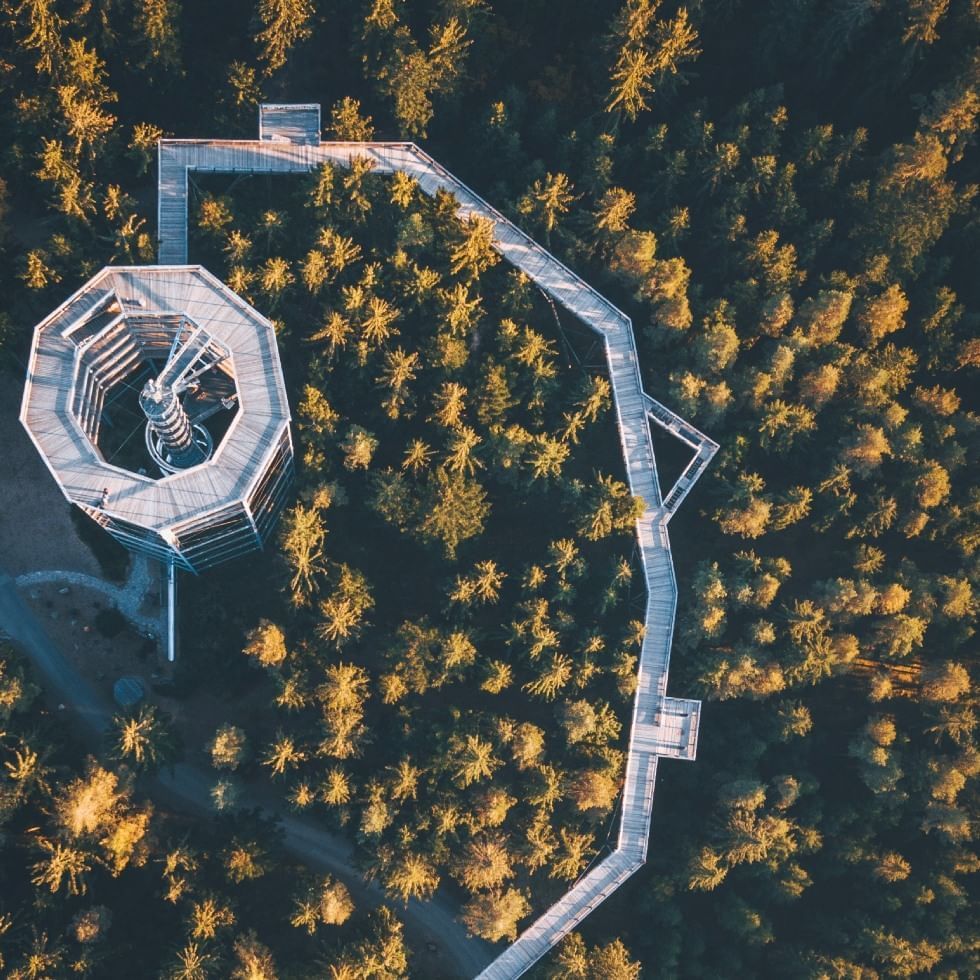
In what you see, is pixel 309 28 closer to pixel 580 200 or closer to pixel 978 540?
pixel 580 200

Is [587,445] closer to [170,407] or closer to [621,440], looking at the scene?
[621,440]

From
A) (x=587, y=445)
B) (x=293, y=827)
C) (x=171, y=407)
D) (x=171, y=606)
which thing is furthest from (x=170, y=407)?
(x=293, y=827)

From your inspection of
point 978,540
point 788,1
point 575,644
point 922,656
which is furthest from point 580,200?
point 922,656

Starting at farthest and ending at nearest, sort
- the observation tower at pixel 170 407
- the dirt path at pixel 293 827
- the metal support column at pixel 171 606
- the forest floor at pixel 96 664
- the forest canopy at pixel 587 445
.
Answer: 1. the forest floor at pixel 96 664
2. the dirt path at pixel 293 827
3. the metal support column at pixel 171 606
4. the forest canopy at pixel 587 445
5. the observation tower at pixel 170 407

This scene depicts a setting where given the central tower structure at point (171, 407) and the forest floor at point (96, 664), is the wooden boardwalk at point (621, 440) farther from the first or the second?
the central tower structure at point (171, 407)

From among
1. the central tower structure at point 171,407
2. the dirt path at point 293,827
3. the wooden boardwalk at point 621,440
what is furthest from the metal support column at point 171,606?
the wooden boardwalk at point 621,440

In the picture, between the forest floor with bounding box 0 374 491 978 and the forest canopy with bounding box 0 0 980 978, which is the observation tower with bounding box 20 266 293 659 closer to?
the forest canopy with bounding box 0 0 980 978

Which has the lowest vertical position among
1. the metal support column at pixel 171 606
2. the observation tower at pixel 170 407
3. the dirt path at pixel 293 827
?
the dirt path at pixel 293 827
